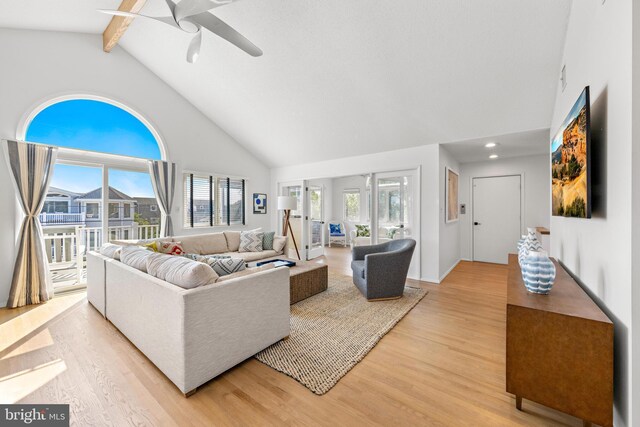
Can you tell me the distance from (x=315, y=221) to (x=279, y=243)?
7.01ft

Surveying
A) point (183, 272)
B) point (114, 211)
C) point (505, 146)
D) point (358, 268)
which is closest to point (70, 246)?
point (114, 211)

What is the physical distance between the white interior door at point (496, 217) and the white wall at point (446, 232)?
63cm

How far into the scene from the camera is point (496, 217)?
5551mm

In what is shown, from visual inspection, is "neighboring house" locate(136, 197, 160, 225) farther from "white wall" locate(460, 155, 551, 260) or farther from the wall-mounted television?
"white wall" locate(460, 155, 551, 260)

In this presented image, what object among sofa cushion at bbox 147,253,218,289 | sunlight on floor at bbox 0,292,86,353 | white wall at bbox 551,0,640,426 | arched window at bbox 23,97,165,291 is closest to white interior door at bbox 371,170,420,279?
white wall at bbox 551,0,640,426

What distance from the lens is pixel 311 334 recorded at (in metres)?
2.44

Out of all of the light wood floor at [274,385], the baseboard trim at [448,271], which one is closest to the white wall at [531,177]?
the baseboard trim at [448,271]

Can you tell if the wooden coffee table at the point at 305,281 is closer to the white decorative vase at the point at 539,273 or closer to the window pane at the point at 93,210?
the white decorative vase at the point at 539,273

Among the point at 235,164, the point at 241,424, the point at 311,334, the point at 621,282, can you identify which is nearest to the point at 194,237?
the point at 235,164

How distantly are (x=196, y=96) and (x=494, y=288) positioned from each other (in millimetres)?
6107

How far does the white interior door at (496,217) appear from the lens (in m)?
5.35

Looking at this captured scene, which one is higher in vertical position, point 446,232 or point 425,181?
point 425,181

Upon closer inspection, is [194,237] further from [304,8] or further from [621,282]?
[621,282]

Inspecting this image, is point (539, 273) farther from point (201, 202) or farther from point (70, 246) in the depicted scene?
point (70, 246)
